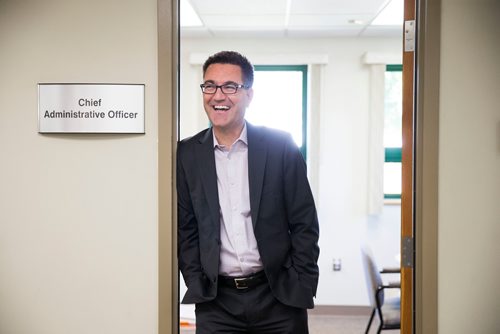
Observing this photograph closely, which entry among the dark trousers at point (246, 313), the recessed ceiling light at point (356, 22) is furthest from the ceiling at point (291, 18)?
the dark trousers at point (246, 313)

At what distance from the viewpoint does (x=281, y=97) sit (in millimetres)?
4238

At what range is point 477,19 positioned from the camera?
5.36ft

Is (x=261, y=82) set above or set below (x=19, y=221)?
above

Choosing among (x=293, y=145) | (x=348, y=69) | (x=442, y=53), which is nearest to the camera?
(x=442, y=53)

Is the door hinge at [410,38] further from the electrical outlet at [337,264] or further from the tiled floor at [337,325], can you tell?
the electrical outlet at [337,264]

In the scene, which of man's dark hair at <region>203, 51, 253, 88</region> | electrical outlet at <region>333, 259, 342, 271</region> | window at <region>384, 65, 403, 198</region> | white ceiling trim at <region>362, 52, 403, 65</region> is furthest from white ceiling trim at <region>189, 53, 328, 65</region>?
man's dark hair at <region>203, 51, 253, 88</region>

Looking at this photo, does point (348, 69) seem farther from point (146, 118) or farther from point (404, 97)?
point (146, 118)

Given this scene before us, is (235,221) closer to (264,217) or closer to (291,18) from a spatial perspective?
(264,217)

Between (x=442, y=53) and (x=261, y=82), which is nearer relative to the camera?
(x=442, y=53)

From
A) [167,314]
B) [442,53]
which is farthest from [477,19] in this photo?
[167,314]

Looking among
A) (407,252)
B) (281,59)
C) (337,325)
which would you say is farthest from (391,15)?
(337,325)

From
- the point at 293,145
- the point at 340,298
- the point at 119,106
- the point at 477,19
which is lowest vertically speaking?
the point at 340,298

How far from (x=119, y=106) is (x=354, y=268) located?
2917 millimetres

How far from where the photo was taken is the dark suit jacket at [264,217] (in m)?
1.74
